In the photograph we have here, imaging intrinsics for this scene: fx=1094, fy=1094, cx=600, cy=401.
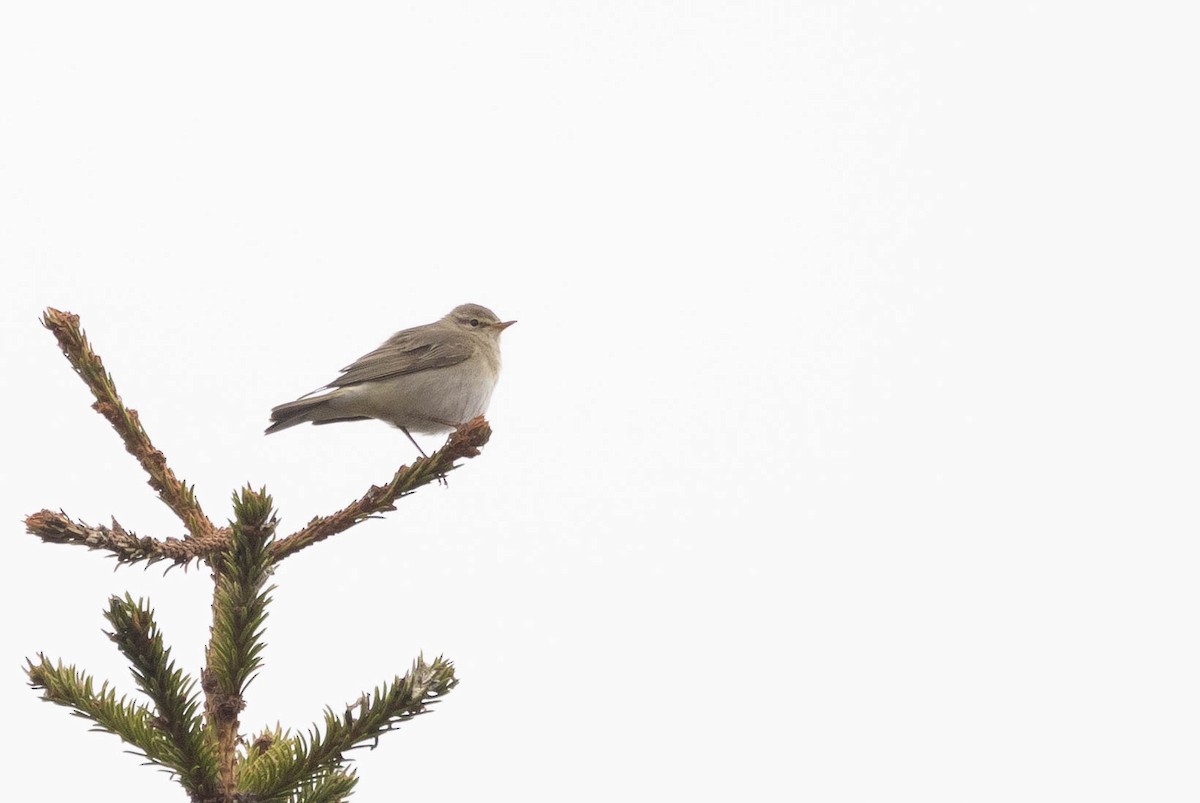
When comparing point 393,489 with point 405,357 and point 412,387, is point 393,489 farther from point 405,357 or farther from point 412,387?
point 405,357

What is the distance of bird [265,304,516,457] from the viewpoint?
8750mm

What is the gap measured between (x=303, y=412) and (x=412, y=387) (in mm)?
1061

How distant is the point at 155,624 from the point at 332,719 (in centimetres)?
62

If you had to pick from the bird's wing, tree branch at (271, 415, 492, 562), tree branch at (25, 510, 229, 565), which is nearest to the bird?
the bird's wing

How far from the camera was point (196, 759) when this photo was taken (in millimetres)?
3330

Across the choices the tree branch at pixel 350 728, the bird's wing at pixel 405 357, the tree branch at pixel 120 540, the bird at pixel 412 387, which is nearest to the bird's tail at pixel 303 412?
the bird at pixel 412 387

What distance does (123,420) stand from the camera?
14.1 feet

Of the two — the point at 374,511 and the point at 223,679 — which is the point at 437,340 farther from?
the point at 223,679

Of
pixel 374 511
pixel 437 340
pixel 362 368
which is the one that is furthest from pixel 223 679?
pixel 437 340

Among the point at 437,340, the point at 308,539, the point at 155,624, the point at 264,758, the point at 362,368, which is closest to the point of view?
the point at 155,624

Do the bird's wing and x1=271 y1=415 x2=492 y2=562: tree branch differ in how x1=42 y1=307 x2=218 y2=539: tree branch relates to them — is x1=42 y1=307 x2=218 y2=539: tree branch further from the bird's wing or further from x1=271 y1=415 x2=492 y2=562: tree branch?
the bird's wing

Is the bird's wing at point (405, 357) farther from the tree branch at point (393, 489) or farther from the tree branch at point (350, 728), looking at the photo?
the tree branch at point (350, 728)

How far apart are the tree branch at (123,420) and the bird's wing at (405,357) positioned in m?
4.60

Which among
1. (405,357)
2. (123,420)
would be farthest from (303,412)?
(123,420)
